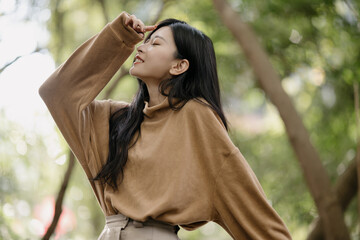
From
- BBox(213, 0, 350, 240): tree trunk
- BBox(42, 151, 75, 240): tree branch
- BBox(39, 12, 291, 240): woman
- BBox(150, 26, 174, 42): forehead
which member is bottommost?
BBox(213, 0, 350, 240): tree trunk

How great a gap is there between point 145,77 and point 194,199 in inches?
17.5

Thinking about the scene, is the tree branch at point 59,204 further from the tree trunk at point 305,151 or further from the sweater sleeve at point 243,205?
the tree trunk at point 305,151

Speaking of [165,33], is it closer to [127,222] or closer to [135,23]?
[135,23]

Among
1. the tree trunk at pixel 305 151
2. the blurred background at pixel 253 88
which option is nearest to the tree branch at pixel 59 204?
the blurred background at pixel 253 88

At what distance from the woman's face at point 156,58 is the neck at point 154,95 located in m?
0.02

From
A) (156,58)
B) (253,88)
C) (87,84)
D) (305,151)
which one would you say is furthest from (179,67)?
(253,88)

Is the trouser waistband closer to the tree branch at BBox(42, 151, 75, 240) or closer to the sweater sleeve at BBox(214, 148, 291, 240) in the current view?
the sweater sleeve at BBox(214, 148, 291, 240)

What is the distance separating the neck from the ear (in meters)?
0.08

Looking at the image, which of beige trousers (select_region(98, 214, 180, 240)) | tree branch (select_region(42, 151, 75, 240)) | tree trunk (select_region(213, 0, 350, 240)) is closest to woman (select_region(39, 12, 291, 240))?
beige trousers (select_region(98, 214, 180, 240))

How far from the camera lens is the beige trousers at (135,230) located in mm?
1604

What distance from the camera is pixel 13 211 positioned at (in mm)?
3283

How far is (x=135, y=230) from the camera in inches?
63.3

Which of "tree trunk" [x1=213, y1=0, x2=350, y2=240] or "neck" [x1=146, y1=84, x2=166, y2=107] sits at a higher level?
"neck" [x1=146, y1=84, x2=166, y2=107]

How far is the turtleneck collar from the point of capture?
1.72 m
